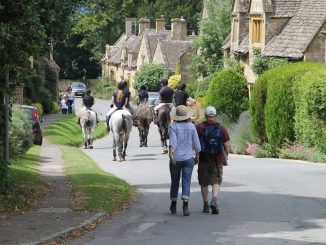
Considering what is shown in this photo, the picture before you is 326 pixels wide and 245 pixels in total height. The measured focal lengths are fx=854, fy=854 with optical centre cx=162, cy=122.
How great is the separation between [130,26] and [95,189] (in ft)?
328

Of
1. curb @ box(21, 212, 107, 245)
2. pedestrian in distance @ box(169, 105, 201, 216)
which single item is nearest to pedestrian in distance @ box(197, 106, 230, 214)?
pedestrian in distance @ box(169, 105, 201, 216)

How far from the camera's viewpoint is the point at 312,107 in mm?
27656

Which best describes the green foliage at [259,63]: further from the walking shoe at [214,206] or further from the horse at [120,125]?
the walking shoe at [214,206]

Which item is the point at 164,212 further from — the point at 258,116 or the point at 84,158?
the point at 258,116

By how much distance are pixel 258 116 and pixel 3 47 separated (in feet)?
63.7

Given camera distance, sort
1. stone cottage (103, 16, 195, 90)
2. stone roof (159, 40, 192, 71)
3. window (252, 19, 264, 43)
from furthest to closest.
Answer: stone cottage (103, 16, 195, 90) < stone roof (159, 40, 192, 71) < window (252, 19, 264, 43)

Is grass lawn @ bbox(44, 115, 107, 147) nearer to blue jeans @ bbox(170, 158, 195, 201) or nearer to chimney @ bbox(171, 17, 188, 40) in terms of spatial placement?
blue jeans @ bbox(170, 158, 195, 201)

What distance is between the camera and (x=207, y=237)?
12.9 m

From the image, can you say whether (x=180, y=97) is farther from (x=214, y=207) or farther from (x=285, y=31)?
(x=285, y=31)

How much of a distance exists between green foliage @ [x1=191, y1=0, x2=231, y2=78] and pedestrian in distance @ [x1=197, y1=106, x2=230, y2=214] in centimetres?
4565

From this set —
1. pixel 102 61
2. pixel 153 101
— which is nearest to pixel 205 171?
pixel 153 101

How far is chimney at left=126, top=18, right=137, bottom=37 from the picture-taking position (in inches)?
4589

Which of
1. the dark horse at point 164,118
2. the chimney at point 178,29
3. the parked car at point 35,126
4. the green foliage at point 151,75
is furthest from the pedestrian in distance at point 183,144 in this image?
the chimney at point 178,29

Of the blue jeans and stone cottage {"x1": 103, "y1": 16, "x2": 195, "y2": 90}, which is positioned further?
stone cottage {"x1": 103, "y1": 16, "x2": 195, "y2": 90}
